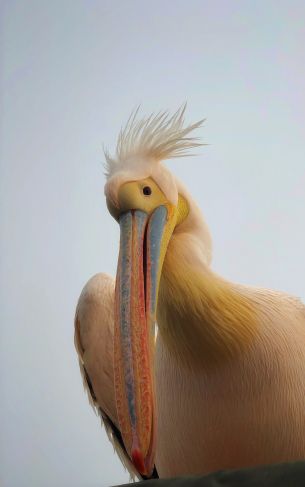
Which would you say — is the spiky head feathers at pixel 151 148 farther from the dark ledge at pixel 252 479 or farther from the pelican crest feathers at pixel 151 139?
the dark ledge at pixel 252 479

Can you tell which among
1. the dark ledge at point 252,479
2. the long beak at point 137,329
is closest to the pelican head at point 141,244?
the long beak at point 137,329

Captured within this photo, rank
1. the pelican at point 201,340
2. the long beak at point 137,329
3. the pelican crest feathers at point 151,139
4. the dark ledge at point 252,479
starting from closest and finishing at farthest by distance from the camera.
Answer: the dark ledge at point 252,479 < the long beak at point 137,329 < the pelican at point 201,340 < the pelican crest feathers at point 151,139

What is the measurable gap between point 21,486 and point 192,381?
1729mm

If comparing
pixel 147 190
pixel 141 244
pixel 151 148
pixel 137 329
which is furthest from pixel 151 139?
pixel 137 329

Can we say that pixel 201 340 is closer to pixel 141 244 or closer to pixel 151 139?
pixel 141 244

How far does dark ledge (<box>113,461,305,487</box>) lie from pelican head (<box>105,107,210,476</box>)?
66 cm

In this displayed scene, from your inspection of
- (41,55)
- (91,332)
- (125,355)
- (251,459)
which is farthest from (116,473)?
(41,55)

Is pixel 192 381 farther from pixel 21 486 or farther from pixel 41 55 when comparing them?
pixel 41 55

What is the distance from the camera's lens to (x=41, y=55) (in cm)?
317

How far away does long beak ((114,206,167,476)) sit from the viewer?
1.24 metres

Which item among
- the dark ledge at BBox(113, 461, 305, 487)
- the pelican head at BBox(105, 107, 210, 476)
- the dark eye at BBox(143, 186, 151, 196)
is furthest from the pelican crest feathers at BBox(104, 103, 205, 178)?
the dark ledge at BBox(113, 461, 305, 487)

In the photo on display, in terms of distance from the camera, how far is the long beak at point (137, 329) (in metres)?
1.24

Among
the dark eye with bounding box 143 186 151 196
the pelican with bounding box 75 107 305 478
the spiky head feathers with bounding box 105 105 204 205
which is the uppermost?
the spiky head feathers with bounding box 105 105 204 205

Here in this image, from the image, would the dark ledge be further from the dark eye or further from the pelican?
the dark eye
